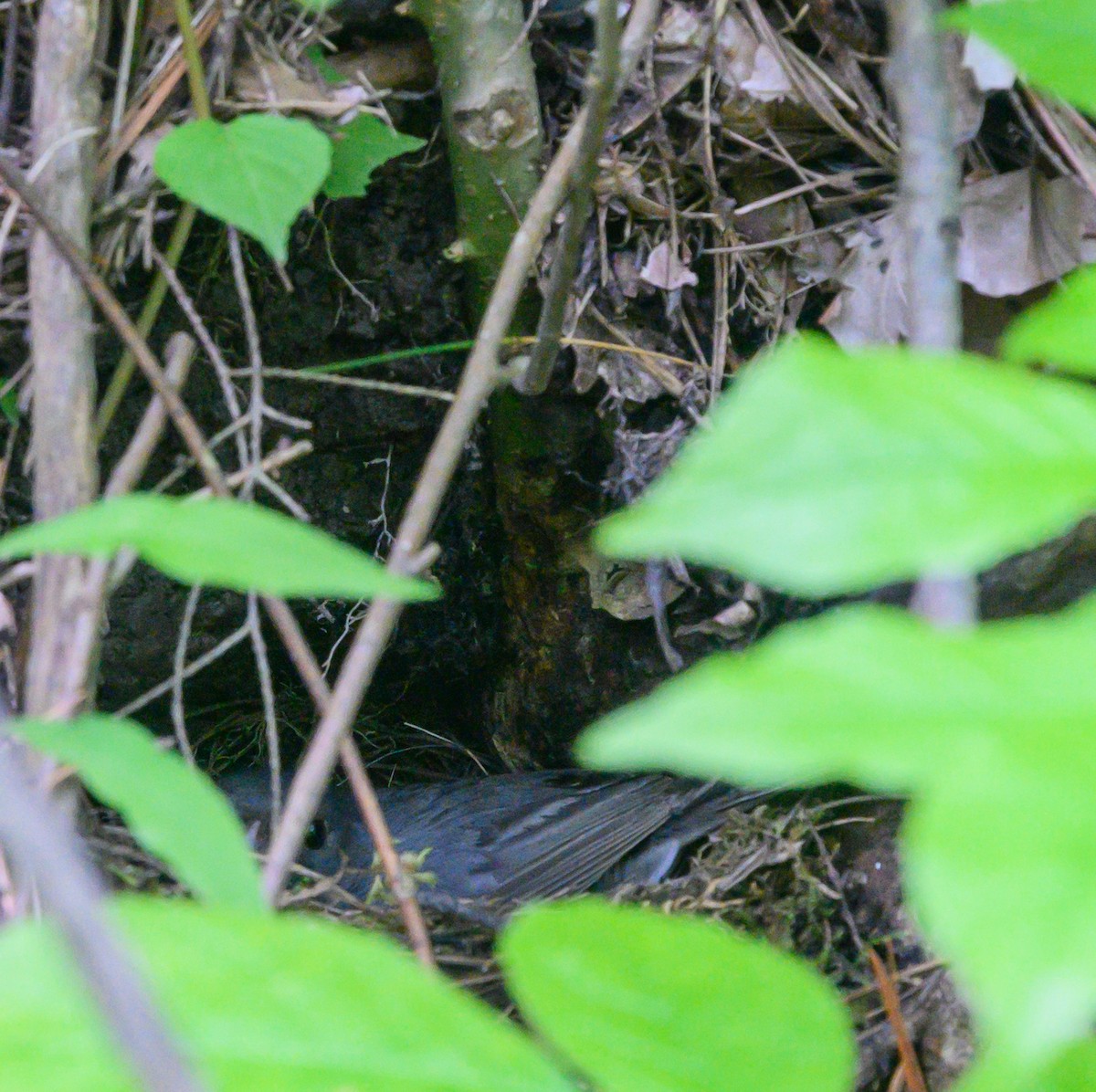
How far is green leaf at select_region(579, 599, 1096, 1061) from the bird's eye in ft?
8.19

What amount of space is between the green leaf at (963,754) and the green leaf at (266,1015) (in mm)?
122

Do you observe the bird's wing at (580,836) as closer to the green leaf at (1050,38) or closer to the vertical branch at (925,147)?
the vertical branch at (925,147)

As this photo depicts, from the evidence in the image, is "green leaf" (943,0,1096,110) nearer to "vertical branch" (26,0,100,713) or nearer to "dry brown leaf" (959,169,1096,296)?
"vertical branch" (26,0,100,713)

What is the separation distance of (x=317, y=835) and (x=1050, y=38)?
2.54 meters

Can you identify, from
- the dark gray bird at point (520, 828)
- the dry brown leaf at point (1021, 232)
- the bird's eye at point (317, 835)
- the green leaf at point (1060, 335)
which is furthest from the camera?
the bird's eye at point (317, 835)

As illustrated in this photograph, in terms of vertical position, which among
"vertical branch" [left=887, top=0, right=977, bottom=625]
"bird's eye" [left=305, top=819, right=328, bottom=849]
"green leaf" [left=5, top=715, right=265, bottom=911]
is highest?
"vertical branch" [left=887, top=0, right=977, bottom=625]

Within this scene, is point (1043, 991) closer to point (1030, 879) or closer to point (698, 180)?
point (1030, 879)

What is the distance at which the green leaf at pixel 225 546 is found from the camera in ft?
1.20

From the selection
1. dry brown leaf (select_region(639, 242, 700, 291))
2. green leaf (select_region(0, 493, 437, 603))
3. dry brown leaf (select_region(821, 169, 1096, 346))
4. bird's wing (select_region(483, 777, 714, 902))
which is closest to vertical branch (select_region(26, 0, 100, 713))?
green leaf (select_region(0, 493, 437, 603))

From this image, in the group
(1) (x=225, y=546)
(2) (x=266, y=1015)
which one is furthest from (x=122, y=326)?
(2) (x=266, y=1015)

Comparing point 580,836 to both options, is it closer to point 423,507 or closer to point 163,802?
point 423,507

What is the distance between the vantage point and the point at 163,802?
1.53ft

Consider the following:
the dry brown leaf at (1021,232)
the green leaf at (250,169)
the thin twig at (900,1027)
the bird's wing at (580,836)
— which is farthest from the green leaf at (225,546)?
the bird's wing at (580,836)

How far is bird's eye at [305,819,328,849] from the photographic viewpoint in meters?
2.64
